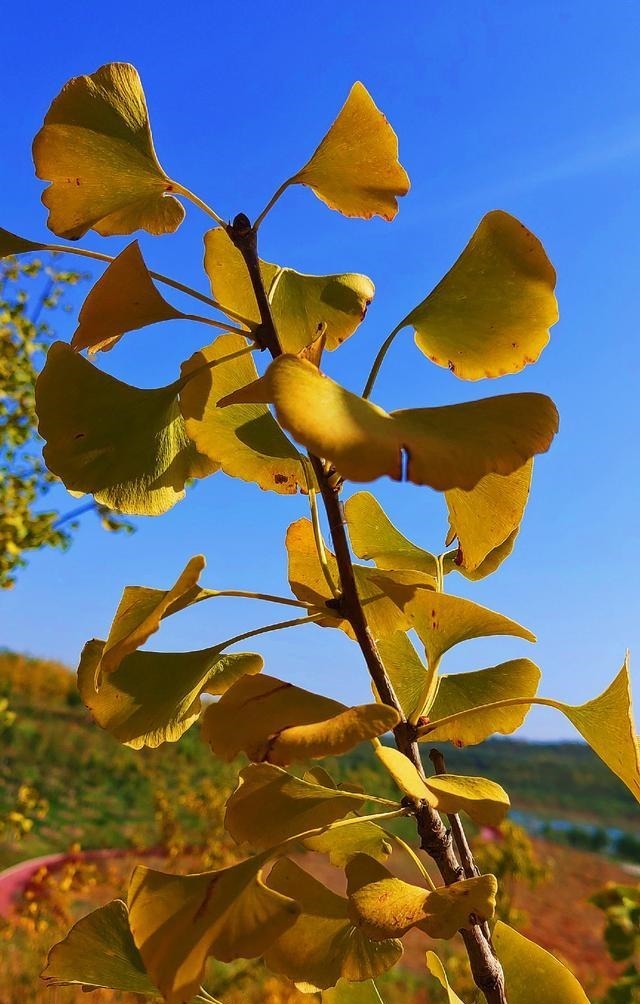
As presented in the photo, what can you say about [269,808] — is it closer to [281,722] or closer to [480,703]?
[281,722]

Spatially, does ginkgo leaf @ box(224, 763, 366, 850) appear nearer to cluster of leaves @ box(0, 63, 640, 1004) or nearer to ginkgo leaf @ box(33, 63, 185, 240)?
cluster of leaves @ box(0, 63, 640, 1004)

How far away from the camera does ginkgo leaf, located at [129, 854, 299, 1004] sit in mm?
368

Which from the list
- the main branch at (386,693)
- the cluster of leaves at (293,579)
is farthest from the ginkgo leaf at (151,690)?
the main branch at (386,693)

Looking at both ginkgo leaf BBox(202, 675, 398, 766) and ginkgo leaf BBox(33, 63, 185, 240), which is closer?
ginkgo leaf BBox(202, 675, 398, 766)

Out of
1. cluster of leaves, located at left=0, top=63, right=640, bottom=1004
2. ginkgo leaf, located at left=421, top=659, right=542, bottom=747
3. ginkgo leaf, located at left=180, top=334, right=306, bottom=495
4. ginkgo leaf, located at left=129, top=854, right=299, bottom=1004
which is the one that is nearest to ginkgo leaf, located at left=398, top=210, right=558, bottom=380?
cluster of leaves, located at left=0, top=63, right=640, bottom=1004

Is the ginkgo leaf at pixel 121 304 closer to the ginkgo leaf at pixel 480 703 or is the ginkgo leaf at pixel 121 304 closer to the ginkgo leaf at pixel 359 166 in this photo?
the ginkgo leaf at pixel 359 166

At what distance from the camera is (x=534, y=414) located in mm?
380

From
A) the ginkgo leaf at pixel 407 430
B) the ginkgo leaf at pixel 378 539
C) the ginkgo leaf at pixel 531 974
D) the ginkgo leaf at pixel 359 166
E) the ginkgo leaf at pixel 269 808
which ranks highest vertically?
the ginkgo leaf at pixel 359 166

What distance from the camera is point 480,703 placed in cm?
58

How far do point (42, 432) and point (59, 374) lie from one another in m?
0.04

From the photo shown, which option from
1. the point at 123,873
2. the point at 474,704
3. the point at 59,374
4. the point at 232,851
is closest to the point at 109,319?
the point at 59,374

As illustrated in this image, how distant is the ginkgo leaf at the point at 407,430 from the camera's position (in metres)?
0.33

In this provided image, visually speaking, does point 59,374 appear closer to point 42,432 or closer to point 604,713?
point 42,432

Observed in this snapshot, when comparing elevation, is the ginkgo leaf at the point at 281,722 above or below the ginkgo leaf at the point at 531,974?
above
